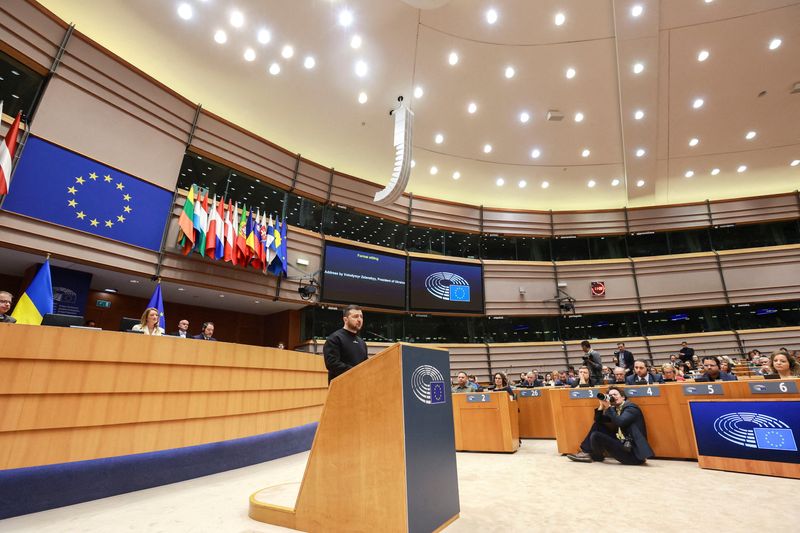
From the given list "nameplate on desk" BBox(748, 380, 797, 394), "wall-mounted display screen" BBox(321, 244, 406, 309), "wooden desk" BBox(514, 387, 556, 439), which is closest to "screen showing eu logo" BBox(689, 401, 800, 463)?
"nameplate on desk" BBox(748, 380, 797, 394)

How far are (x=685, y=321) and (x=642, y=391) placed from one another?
10293mm

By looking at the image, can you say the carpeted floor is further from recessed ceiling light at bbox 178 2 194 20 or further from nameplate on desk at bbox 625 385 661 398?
recessed ceiling light at bbox 178 2 194 20

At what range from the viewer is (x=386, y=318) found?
11.6 metres

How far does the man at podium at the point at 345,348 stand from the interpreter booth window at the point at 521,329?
10.6m

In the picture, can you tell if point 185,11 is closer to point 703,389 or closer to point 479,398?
point 479,398

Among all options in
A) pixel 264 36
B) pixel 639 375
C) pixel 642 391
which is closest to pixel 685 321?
pixel 639 375

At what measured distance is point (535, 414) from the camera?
24.6 feet

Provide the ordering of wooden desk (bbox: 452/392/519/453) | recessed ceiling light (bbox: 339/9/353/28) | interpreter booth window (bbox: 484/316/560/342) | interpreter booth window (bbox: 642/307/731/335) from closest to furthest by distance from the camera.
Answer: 1. wooden desk (bbox: 452/392/519/453)
2. recessed ceiling light (bbox: 339/9/353/28)
3. interpreter booth window (bbox: 642/307/731/335)
4. interpreter booth window (bbox: 484/316/560/342)

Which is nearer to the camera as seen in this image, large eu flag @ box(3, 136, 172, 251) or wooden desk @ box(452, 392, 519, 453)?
wooden desk @ box(452, 392, 519, 453)

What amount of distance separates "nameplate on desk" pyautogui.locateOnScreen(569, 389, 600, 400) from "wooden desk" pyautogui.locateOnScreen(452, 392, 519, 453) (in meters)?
0.99

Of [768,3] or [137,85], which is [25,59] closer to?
[137,85]

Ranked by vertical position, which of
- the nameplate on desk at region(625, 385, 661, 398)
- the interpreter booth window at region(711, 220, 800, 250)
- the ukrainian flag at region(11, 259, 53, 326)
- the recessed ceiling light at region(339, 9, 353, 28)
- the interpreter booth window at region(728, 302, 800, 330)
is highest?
the recessed ceiling light at region(339, 9, 353, 28)

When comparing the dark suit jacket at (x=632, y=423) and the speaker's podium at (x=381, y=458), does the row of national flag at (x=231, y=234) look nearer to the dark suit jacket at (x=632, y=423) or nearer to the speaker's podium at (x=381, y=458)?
the speaker's podium at (x=381, y=458)

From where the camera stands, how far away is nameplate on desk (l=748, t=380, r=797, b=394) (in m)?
3.69
